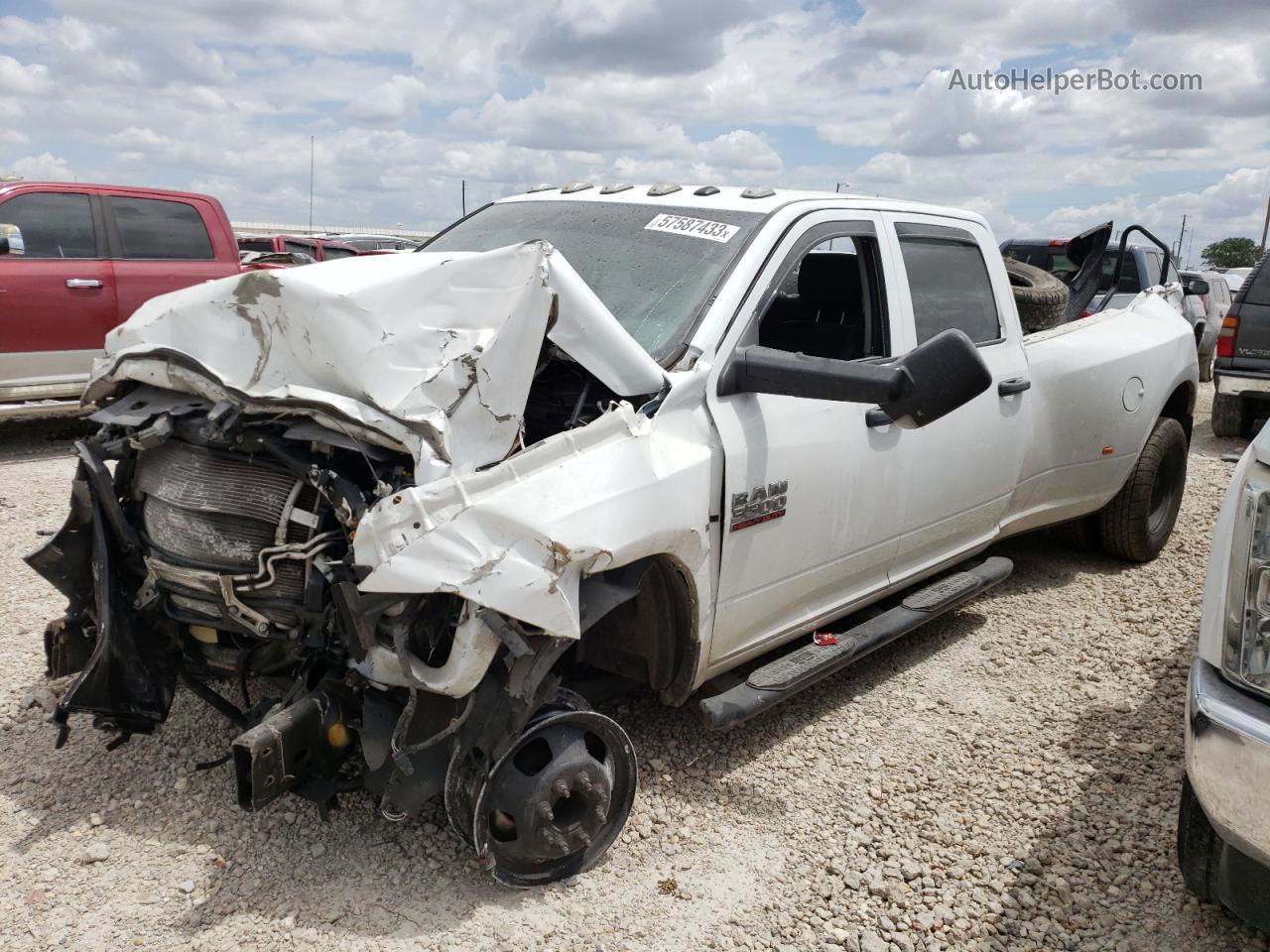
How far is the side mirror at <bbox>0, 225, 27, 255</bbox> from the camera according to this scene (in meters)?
7.57

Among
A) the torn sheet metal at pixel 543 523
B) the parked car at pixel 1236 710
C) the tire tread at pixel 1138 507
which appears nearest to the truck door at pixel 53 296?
the torn sheet metal at pixel 543 523

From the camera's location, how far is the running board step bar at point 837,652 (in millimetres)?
3389

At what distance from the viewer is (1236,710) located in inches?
92.0

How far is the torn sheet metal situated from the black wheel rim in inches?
Answer: 19.2

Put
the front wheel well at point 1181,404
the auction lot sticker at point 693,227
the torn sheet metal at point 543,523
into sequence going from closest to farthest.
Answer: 1. the torn sheet metal at point 543,523
2. the auction lot sticker at point 693,227
3. the front wheel well at point 1181,404

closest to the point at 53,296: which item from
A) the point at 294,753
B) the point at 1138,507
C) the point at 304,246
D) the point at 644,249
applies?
the point at 644,249

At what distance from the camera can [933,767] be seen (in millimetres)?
3734

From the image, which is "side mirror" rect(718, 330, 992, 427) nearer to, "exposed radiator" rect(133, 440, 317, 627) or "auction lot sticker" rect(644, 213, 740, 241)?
"auction lot sticker" rect(644, 213, 740, 241)

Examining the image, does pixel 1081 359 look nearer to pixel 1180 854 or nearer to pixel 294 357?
pixel 1180 854

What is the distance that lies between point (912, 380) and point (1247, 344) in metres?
8.05

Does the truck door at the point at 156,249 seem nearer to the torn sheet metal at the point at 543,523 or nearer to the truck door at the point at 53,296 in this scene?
the truck door at the point at 53,296

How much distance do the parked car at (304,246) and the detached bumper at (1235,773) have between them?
39.5 ft

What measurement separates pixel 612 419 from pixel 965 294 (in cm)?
224

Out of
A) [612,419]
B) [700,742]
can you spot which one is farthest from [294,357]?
[700,742]
